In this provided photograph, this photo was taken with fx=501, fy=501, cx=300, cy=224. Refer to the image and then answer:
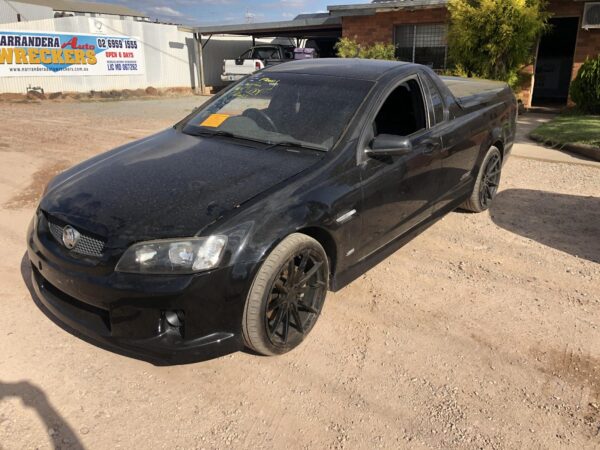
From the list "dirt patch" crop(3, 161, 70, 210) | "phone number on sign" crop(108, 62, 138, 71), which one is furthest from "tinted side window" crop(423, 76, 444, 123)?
"phone number on sign" crop(108, 62, 138, 71)

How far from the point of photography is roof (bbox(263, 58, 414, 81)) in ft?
12.8

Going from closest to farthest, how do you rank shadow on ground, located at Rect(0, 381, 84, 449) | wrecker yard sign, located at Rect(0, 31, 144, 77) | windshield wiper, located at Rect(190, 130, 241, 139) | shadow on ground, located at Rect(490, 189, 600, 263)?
shadow on ground, located at Rect(0, 381, 84, 449) < windshield wiper, located at Rect(190, 130, 241, 139) < shadow on ground, located at Rect(490, 189, 600, 263) < wrecker yard sign, located at Rect(0, 31, 144, 77)

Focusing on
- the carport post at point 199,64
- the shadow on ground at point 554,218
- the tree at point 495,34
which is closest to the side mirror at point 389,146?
the shadow on ground at point 554,218

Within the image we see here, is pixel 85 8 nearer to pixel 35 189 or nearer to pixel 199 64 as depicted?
pixel 199 64

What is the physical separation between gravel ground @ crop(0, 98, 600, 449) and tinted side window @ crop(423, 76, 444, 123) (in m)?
1.19

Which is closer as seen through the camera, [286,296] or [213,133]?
[286,296]

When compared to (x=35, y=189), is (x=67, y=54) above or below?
above

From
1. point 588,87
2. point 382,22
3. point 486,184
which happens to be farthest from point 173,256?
point 382,22

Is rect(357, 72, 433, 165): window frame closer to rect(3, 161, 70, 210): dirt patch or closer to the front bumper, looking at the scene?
the front bumper

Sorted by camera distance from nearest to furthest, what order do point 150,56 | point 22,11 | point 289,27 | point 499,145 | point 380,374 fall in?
point 380,374 → point 499,145 → point 289,27 → point 150,56 → point 22,11

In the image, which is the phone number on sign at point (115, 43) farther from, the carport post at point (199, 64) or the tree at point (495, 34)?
the tree at point (495, 34)

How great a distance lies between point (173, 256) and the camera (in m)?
2.54

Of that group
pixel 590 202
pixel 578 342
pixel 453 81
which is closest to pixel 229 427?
pixel 578 342

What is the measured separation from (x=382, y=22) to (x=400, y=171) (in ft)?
44.4
